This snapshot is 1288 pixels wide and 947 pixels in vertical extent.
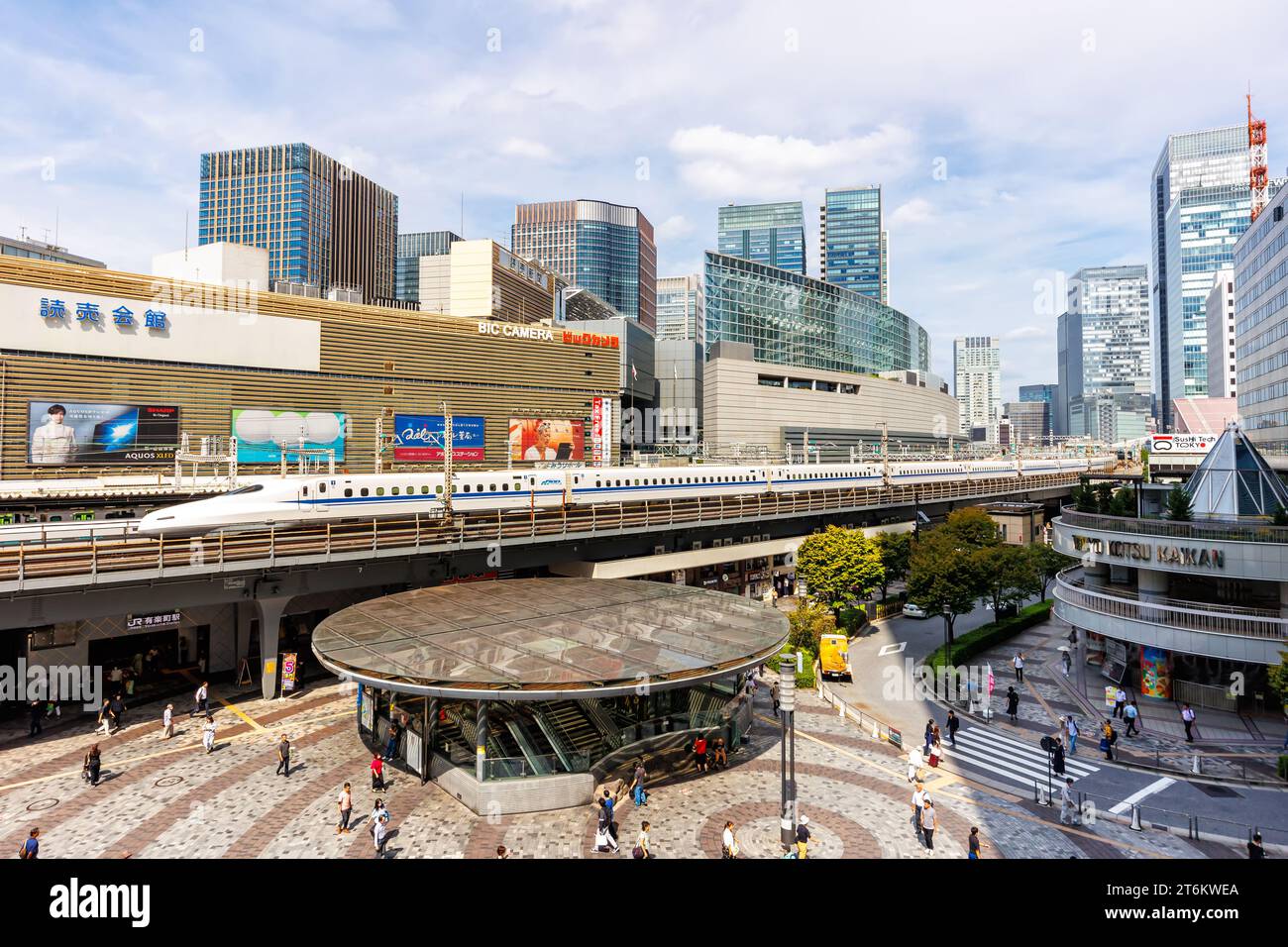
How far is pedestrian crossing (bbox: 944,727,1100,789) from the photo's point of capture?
29920mm

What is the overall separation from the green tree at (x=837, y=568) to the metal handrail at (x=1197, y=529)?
1459 cm

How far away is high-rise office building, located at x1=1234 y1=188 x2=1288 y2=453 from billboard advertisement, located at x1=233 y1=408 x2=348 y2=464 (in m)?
110

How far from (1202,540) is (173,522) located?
5267 centimetres

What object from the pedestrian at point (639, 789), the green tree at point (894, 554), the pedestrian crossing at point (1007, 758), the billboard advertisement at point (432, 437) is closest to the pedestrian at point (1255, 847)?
the pedestrian crossing at point (1007, 758)

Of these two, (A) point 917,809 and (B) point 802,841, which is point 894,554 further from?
(B) point 802,841

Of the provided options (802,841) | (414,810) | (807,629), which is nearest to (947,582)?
(807,629)

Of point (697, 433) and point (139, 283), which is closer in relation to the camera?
point (139, 283)

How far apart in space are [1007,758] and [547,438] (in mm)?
72241

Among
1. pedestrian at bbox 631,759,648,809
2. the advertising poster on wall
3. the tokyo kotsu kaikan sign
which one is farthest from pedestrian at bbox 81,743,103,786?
the tokyo kotsu kaikan sign

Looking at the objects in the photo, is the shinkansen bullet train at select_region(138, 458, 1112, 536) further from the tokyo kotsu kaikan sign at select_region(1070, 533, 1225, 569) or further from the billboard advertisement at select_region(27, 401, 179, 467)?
the billboard advertisement at select_region(27, 401, 179, 467)

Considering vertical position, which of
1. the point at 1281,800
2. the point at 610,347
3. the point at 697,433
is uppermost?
the point at 610,347

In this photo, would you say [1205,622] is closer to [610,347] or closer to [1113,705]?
[1113,705]
